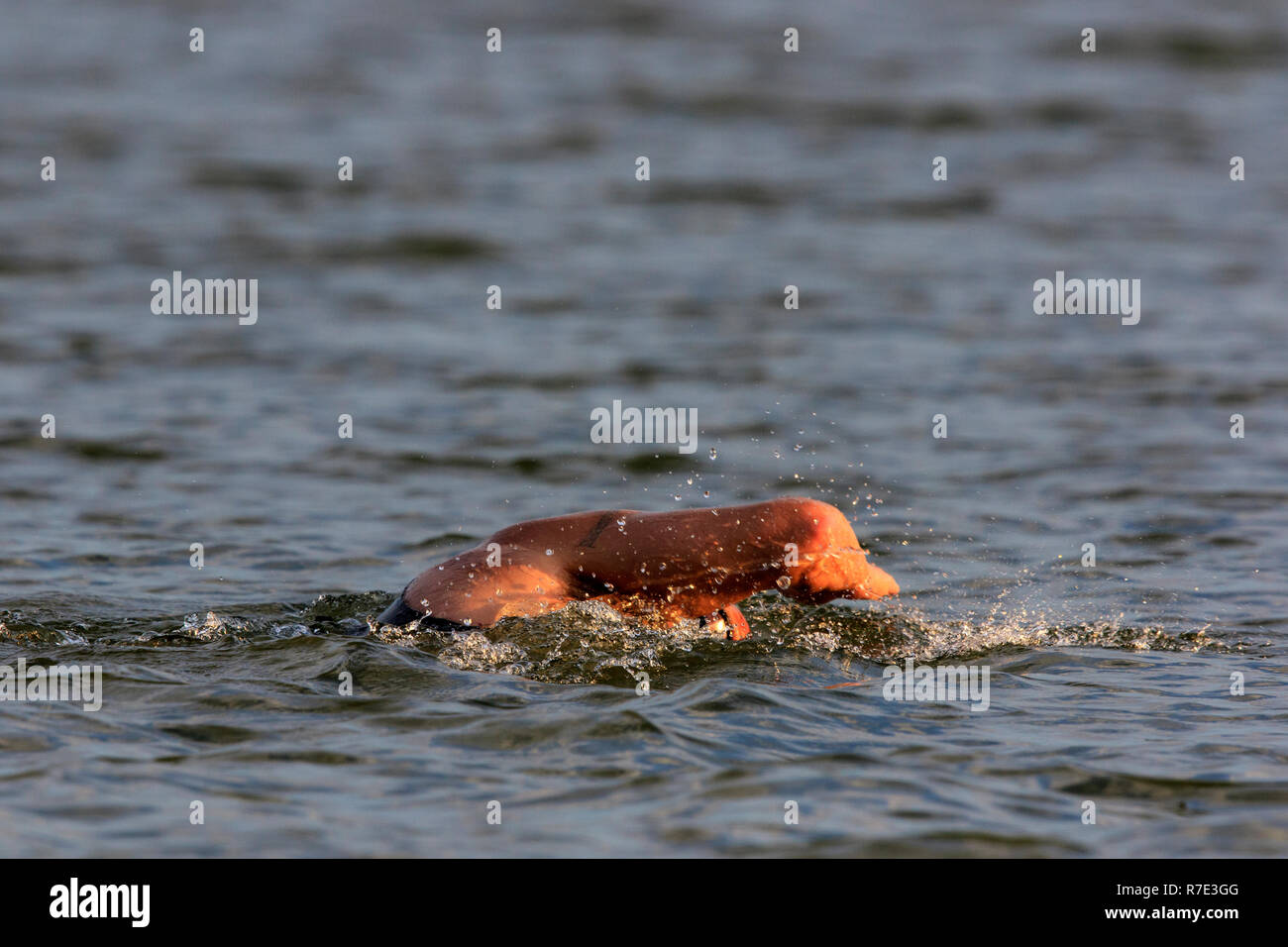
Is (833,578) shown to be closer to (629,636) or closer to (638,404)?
→ (629,636)

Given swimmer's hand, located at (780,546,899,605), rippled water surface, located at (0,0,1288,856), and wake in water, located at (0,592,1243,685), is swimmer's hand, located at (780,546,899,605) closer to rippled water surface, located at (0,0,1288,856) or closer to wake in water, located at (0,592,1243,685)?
rippled water surface, located at (0,0,1288,856)

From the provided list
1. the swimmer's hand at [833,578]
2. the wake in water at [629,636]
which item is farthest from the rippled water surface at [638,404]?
the swimmer's hand at [833,578]

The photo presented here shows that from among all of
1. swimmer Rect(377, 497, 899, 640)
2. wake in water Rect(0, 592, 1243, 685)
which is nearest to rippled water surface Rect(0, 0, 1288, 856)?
wake in water Rect(0, 592, 1243, 685)

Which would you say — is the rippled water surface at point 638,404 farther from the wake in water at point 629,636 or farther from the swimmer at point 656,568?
the swimmer at point 656,568

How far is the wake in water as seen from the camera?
25.9ft

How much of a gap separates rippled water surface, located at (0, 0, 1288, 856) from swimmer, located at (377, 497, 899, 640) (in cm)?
19

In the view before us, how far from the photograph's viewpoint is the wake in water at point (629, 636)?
789 cm

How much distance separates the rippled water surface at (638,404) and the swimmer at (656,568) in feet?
0.61

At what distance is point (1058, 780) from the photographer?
22.1 ft

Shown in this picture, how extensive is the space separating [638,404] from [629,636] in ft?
25.0

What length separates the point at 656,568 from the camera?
25.4ft

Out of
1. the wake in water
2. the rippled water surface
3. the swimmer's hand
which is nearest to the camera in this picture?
the rippled water surface
